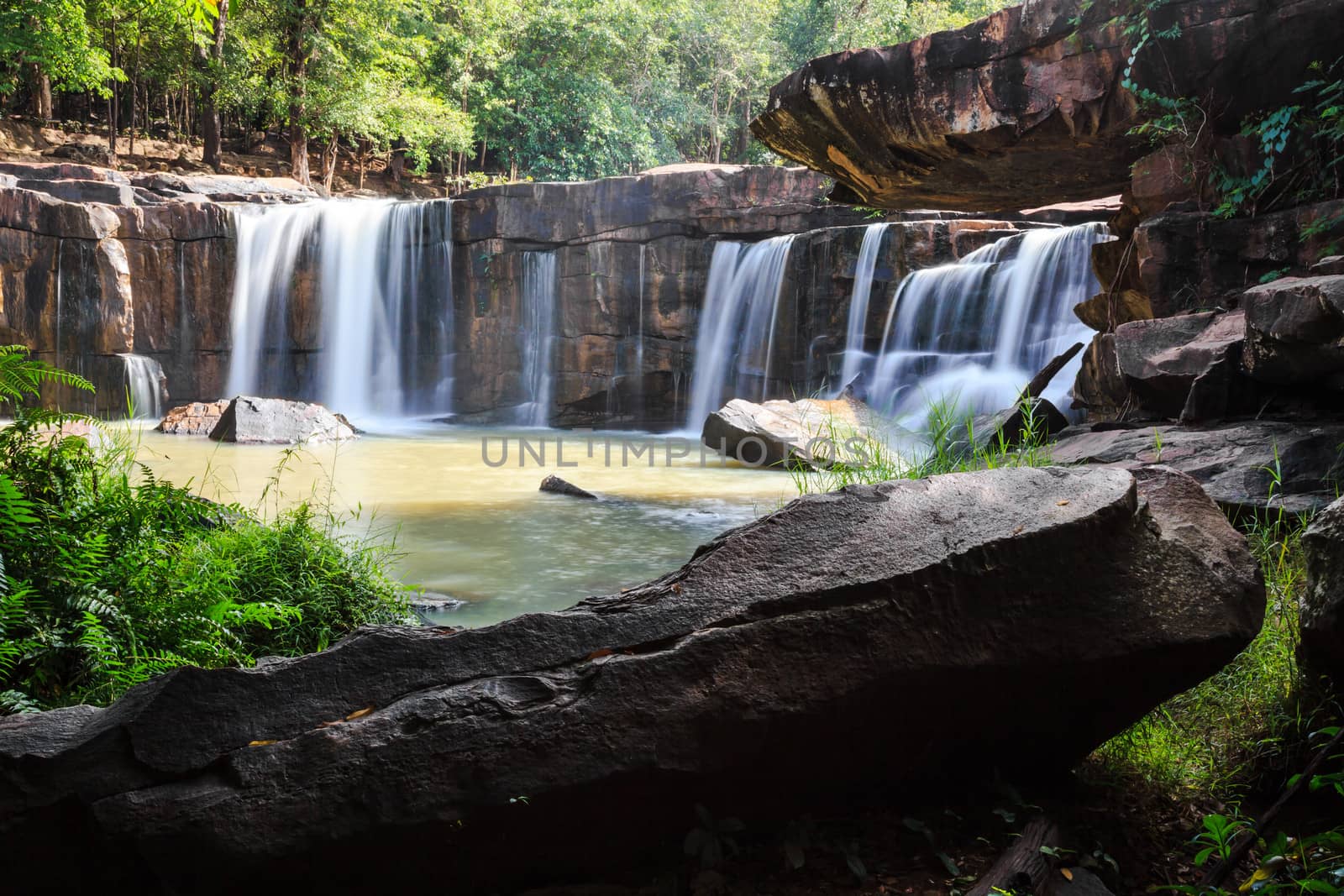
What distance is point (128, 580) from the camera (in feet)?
11.8

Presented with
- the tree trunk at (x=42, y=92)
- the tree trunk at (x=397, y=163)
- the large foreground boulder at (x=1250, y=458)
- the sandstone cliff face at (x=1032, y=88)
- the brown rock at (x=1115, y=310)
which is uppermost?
the tree trunk at (x=42, y=92)

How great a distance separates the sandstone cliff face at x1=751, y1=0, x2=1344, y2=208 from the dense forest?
46.3 feet

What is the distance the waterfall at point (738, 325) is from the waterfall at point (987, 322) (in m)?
2.72

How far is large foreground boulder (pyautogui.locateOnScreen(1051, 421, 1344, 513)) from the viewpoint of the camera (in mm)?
4609

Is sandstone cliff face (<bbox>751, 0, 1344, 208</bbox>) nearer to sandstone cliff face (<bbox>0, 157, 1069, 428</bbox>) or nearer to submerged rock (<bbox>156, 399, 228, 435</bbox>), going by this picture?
sandstone cliff face (<bbox>0, 157, 1069, 428</bbox>)

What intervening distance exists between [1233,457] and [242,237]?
1699 centimetres

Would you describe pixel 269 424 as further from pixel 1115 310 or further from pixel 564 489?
pixel 1115 310

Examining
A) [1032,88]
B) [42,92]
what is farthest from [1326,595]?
[42,92]

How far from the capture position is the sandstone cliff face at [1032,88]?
273 inches

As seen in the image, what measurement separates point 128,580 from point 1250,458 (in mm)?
5096

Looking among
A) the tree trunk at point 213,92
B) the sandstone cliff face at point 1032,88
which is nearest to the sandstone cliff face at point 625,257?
the sandstone cliff face at point 1032,88

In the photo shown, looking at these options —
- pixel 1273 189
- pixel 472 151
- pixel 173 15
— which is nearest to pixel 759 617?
pixel 1273 189

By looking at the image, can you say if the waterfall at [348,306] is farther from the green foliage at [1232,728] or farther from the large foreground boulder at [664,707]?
the large foreground boulder at [664,707]

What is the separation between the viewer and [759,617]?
220 cm
